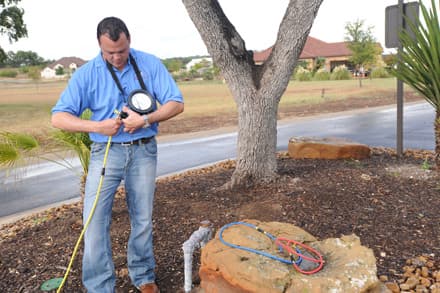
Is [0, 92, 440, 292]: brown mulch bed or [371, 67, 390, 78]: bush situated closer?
[0, 92, 440, 292]: brown mulch bed

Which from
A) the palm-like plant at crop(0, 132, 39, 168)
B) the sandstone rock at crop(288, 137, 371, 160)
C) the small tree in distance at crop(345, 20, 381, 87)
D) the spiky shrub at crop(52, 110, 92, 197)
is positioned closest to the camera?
the palm-like plant at crop(0, 132, 39, 168)

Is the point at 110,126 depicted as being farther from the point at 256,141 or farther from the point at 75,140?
the point at 256,141

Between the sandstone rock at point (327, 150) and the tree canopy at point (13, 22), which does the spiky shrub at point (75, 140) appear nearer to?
the sandstone rock at point (327, 150)

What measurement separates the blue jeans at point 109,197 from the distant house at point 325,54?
59.1 meters

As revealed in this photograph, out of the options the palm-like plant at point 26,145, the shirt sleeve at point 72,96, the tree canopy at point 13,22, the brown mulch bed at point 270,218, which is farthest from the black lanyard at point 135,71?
the tree canopy at point 13,22

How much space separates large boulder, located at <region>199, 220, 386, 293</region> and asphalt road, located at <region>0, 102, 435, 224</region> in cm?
363

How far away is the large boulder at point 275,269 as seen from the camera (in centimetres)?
226

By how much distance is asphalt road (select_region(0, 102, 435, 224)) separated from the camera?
240 inches

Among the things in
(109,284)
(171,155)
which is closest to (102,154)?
(109,284)

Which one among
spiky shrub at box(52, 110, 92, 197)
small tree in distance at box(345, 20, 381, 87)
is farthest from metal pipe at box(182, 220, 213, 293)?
small tree in distance at box(345, 20, 381, 87)

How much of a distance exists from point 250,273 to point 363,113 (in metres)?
13.3

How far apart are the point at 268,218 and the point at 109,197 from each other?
1773 millimetres

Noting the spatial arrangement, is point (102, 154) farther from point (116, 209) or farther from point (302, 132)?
point (302, 132)

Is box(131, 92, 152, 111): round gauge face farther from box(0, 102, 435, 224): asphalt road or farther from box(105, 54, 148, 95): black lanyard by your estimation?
box(0, 102, 435, 224): asphalt road
